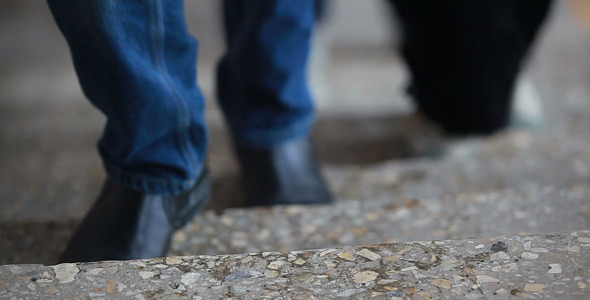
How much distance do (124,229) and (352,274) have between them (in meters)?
0.30

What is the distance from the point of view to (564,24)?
6.37 ft

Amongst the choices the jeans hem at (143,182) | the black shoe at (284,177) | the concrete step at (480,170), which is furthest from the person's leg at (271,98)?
the jeans hem at (143,182)

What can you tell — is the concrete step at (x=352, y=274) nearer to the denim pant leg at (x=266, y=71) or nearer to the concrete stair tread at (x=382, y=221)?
the concrete stair tread at (x=382, y=221)

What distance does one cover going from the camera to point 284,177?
3.43 feet

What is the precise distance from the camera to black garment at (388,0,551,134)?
1099 millimetres

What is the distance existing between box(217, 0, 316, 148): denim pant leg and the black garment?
10.8 inches

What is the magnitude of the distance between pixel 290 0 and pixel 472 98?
464 mm

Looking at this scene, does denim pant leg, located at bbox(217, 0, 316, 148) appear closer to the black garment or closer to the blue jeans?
the blue jeans

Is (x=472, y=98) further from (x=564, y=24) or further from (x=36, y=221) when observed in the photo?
(x=564, y=24)

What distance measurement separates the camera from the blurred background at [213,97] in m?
1.19

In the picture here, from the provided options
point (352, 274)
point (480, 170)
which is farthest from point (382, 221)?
point (480, 170)

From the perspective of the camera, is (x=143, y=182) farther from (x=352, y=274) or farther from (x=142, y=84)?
(x=352, y=274)

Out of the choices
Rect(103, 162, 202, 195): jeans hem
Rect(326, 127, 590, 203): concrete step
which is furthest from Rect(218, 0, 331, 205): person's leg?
Rect(103, 162, 202, 195): jeans hem

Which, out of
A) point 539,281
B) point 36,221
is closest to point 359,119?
point 36,221
